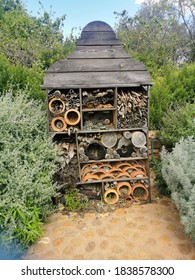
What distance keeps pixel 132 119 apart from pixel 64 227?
5.33 ft

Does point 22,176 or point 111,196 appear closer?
point 22,176

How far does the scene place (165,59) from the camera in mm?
8391

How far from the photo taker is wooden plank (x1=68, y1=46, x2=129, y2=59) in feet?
9.48

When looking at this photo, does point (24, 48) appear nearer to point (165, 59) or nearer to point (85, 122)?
point (165, 59)

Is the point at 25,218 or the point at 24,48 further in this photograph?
the point at 24,48

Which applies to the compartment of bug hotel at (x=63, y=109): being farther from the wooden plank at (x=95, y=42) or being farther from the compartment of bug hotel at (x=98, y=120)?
the wooden plank at (x=95, y=42)

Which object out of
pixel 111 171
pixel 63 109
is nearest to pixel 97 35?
pixel 63 109

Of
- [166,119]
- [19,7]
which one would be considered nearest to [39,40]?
[19,7]

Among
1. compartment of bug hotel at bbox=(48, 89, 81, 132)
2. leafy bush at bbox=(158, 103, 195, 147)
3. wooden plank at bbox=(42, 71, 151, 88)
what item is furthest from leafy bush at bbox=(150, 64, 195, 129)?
compartment of bug hotel at bbox=(48, 89, 81, 132)

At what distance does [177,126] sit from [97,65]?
1822mm

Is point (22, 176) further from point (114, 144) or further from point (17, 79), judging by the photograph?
point (17, 79)

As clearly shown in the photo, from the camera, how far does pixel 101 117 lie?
3262mm

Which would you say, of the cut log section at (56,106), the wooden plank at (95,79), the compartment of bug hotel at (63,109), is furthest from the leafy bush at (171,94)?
the cut log section at (56,106)

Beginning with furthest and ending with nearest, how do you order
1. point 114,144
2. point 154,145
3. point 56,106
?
point 154,145
point 114,144
point 56,106
